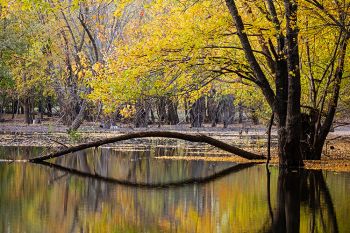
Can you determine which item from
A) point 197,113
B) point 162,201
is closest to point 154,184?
point 162,201

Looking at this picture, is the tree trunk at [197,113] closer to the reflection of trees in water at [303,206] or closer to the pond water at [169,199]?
the pond water at [169,199]

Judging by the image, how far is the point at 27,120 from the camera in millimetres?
68250

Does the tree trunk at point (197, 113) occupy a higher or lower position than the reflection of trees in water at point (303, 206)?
higher

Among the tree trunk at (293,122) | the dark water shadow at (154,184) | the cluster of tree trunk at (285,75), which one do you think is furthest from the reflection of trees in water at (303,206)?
the cluster of tree trunk at (285,75)

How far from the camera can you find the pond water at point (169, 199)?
9.87 meters

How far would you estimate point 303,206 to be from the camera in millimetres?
11758

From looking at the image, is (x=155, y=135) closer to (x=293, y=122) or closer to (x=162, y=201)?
(x=293, y=122)

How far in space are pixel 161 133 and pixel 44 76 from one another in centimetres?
3948

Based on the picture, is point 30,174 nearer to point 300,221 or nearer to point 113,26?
point 300,221

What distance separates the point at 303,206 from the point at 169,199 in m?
2.58

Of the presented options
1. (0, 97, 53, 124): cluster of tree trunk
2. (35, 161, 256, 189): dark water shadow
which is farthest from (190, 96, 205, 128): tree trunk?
(35, 161, 256, 189): dark water shadow

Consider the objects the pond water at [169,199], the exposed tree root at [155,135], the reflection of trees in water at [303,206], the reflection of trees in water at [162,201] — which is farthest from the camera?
the exposed tree root at [155,135]

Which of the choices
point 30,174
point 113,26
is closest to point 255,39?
point 30,174

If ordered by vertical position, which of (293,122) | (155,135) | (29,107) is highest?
(29,107)
